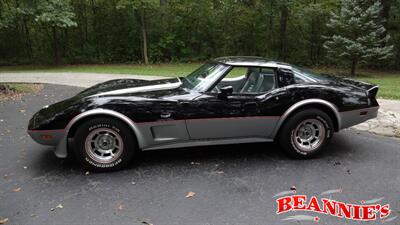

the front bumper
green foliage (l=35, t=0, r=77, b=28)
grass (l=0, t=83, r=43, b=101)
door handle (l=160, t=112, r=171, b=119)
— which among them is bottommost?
grass (l=0, t=83, r=43, b=101)

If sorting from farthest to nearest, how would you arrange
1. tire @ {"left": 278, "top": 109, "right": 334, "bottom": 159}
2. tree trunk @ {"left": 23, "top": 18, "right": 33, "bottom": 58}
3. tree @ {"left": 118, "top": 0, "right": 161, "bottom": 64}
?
1. tree trunk @ {"left": 23, "top": 18, "right": 33, "bottom": 58}
2. tree @ {"left": 118, "top": 0, "right": 161, "bottom": 64}
3. tire @ {"left": 278, "top": 109, "right": 334, "bottom": 159}

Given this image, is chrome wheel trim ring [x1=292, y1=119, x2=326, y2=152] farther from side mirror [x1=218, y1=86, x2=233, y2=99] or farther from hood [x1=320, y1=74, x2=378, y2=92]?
side mirror [x1=218, y1=86, x2=233, y2=99]

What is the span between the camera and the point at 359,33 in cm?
1503

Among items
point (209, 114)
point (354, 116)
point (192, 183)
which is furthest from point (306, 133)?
point (192, 183)

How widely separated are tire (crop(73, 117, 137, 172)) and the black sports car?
12 mm

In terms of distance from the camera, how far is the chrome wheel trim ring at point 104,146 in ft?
→ 13.8

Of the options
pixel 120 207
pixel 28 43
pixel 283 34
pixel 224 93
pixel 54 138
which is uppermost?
pixel 283 34

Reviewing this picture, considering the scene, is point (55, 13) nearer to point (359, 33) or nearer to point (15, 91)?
point (15, 91)

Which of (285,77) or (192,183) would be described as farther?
(285,77)

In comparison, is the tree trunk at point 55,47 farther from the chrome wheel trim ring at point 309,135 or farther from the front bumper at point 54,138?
the chrome wheel trim ring at point 309,135

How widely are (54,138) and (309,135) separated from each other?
3273 mm

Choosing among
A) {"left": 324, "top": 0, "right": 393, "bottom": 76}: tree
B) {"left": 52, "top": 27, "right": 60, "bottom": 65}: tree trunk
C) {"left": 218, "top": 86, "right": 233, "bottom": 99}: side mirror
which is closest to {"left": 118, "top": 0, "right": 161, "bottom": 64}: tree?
{"left": 52, "top": 27, "right": 60, "bottom": 65}: tree trunk

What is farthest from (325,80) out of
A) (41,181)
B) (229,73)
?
(41,181)

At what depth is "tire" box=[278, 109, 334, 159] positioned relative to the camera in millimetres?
4562
